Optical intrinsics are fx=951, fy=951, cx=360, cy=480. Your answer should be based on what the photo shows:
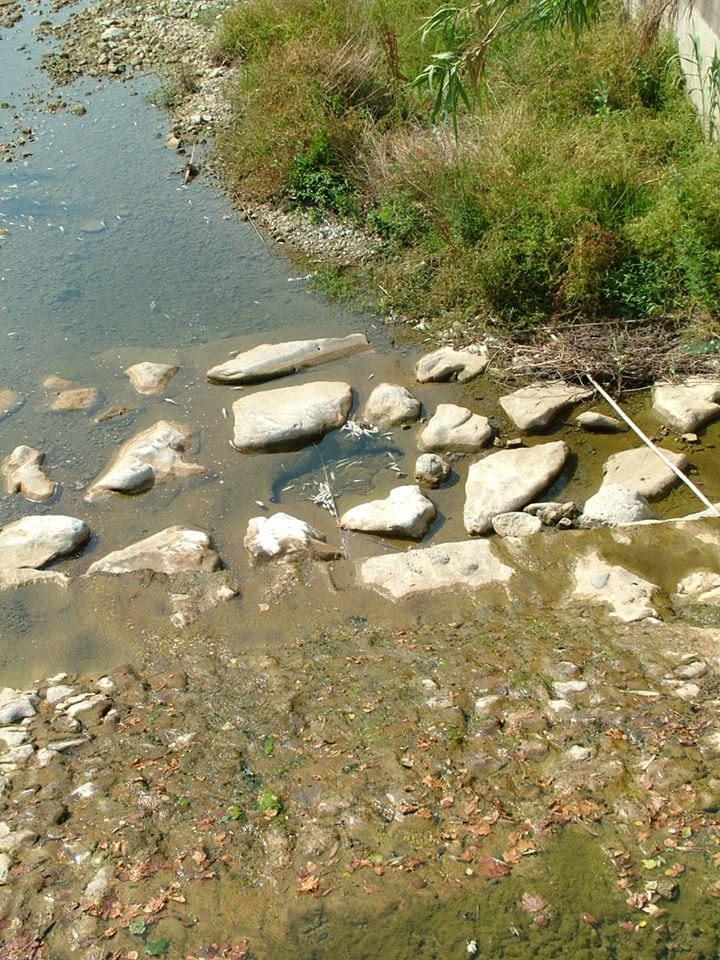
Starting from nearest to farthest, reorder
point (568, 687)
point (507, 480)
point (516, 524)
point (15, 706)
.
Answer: point (568, 687) → point (15, 706) → point (516, 524) → point (507, 480)

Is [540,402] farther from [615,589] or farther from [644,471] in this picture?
[615,589]

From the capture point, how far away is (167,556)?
14.6 feet

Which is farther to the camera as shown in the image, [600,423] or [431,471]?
[600,423]

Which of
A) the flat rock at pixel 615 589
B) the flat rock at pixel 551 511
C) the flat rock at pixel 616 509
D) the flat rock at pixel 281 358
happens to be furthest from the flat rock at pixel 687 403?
the flat rock at pixel 281 358

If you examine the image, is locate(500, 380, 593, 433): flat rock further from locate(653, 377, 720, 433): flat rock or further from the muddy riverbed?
locate(653, 377, 720, 433): flat rock

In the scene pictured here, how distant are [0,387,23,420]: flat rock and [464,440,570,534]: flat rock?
2.74m

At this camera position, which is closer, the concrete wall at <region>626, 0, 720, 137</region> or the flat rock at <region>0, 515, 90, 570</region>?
the flat rock at <region>0, 515, 90, 570</region>

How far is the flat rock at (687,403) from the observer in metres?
4.93

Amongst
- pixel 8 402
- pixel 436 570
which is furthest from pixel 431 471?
pixel 8 402

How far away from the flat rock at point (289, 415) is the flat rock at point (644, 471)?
1517 millimetres

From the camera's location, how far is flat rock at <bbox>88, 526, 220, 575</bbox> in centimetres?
442

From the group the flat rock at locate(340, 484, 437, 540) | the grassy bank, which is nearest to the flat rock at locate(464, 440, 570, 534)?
the flat rock at locate(340, 484, 437, 540)

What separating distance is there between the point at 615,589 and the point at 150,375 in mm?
3146

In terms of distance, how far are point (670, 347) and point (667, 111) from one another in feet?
7.95
